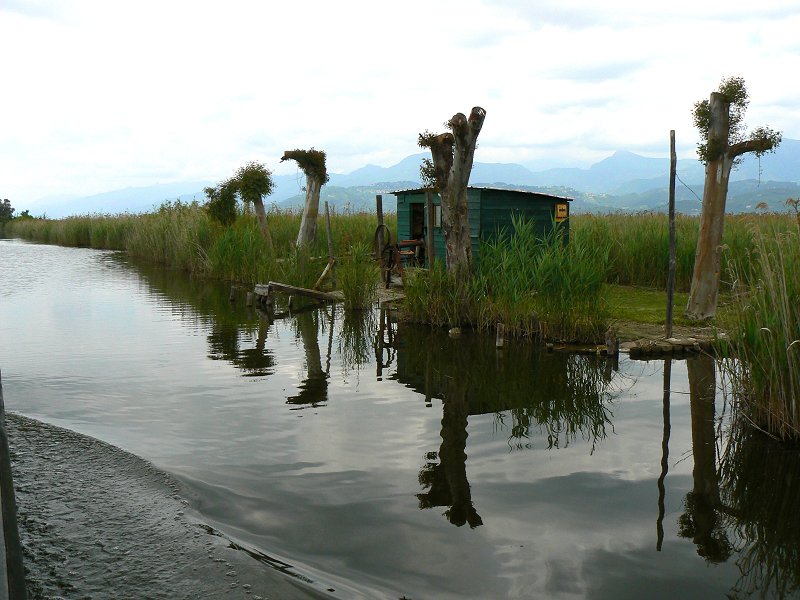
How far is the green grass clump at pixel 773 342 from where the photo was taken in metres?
6.28

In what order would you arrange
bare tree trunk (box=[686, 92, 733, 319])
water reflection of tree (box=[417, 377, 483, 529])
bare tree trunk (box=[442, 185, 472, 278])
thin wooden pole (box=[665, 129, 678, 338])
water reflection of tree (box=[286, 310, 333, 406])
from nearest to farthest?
1. water reflection of tree (box=[417, 377, 483, 529])
2. water reflection of tree (box=[286, 310, 333, 406])
3. thin wooden pole (box=[665, 129, 678, 338])
4. bare tree trunk (box=[686, 92, 733, 319])
5. bare tree trunk (box=[442, 185, 472, 278])

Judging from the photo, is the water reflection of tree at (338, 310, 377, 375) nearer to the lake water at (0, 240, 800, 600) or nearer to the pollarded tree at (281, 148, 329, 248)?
the lake water at (0, 240, 800, 600)

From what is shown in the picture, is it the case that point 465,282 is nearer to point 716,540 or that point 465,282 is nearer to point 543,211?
point 543,211

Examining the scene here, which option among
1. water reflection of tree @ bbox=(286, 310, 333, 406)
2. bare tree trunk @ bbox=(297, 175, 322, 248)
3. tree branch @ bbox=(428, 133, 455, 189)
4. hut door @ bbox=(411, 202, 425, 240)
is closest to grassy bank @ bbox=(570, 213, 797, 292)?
tree branch @ bbox=(428, 133, 455, 189)

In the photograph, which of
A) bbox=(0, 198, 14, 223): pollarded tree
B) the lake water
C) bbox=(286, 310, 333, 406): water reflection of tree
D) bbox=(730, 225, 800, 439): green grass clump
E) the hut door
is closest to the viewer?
the lake water

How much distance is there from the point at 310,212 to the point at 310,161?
5.02ft

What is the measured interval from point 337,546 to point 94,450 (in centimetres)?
280

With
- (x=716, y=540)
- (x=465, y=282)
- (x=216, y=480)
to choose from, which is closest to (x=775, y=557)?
(x=716, y=540)

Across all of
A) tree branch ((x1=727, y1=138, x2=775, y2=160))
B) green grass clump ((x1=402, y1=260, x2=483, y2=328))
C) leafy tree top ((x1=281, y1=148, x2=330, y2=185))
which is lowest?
green grass clump ((x1=402, y1=260, x2=483, y2=328))

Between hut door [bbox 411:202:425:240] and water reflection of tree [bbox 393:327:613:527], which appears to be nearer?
water reflection of tree [bbox 393:327:613:527]

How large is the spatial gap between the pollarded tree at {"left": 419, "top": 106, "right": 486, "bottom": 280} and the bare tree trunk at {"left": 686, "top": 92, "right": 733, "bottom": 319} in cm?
361

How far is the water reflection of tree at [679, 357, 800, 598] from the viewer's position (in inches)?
176

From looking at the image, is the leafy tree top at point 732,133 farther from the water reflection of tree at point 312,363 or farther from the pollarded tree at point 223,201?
the pollarded tree at point 223,201

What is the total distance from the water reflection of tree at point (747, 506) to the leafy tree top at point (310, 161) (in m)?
16.2
